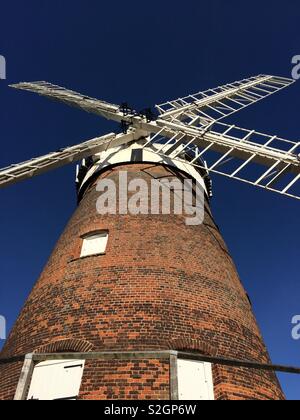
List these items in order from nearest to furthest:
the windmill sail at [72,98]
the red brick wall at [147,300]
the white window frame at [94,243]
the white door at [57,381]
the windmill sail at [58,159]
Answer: the white door at [57,381] < the red brick wall at [147,300] < the white window frame at [94,243] < the windmill sail at [58,159] < the windmill sail at [72,98]

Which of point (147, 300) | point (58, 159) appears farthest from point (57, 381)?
point (58, 159)

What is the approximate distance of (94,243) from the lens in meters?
8.86

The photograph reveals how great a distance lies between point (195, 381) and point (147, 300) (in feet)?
5.10

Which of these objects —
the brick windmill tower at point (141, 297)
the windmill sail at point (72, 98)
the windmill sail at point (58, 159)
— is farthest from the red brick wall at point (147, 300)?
the windmill sail at point (72, 98)

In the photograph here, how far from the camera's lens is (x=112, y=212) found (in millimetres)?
9398

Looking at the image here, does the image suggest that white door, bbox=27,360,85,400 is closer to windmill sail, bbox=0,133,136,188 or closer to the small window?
the small window

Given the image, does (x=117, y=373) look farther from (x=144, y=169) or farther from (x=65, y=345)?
(x=144, y=169)

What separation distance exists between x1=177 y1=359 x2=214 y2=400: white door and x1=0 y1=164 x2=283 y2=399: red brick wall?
0.53 feet

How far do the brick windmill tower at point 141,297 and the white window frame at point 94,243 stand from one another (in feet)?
0.11

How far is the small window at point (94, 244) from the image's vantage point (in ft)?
28.1

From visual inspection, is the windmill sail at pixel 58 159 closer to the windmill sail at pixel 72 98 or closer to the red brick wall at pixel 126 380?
the windmill sail at pixel 72 98

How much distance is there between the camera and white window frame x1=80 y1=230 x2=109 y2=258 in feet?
28.0
